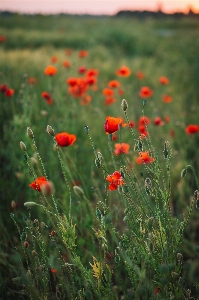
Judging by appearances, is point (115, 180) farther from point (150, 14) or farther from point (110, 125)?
point (150, 14)

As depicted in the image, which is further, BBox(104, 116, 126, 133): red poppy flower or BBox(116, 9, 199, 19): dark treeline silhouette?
BBox(116, 9, 199, 19): dark treeline silhouette

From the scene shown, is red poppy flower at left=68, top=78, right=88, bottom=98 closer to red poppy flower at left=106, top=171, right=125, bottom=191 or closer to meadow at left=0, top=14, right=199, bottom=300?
meadow at left=0, top=14, right=199, bottom=300

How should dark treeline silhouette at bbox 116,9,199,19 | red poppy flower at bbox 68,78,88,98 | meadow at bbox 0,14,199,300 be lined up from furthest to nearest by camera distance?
1. dark treeline silhouette at bbox 116,9,199,19
2. red poppy flower at bbox 68,78,88,98
3. meadow at bbox 0,14,199,300

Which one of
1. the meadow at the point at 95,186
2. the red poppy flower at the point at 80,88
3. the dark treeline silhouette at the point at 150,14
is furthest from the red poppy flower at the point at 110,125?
the dark treeline silhouette at the point at 150,14

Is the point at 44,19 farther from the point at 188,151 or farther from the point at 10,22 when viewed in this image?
the point at 188,151

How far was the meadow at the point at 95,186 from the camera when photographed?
1.19 metres

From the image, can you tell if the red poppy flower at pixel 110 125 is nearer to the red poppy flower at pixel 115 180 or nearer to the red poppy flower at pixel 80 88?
the red poppy flower at pixel 115 180

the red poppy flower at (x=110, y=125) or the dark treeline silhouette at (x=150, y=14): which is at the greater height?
the dark treeline silhouette at (x=150, y=14)

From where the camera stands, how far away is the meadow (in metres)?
1.19

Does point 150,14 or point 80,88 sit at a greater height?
point 150,14

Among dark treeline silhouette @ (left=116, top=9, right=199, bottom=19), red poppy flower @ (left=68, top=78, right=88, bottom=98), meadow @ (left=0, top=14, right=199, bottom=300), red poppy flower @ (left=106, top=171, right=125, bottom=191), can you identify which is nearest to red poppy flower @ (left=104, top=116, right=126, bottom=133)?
meadow @ (left=0, top=14, right=199, bottom=300)

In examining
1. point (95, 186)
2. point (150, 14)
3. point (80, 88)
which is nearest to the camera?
point (95, 186)

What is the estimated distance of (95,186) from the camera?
2.31 metres

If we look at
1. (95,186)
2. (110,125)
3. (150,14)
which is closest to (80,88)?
(95,186)
